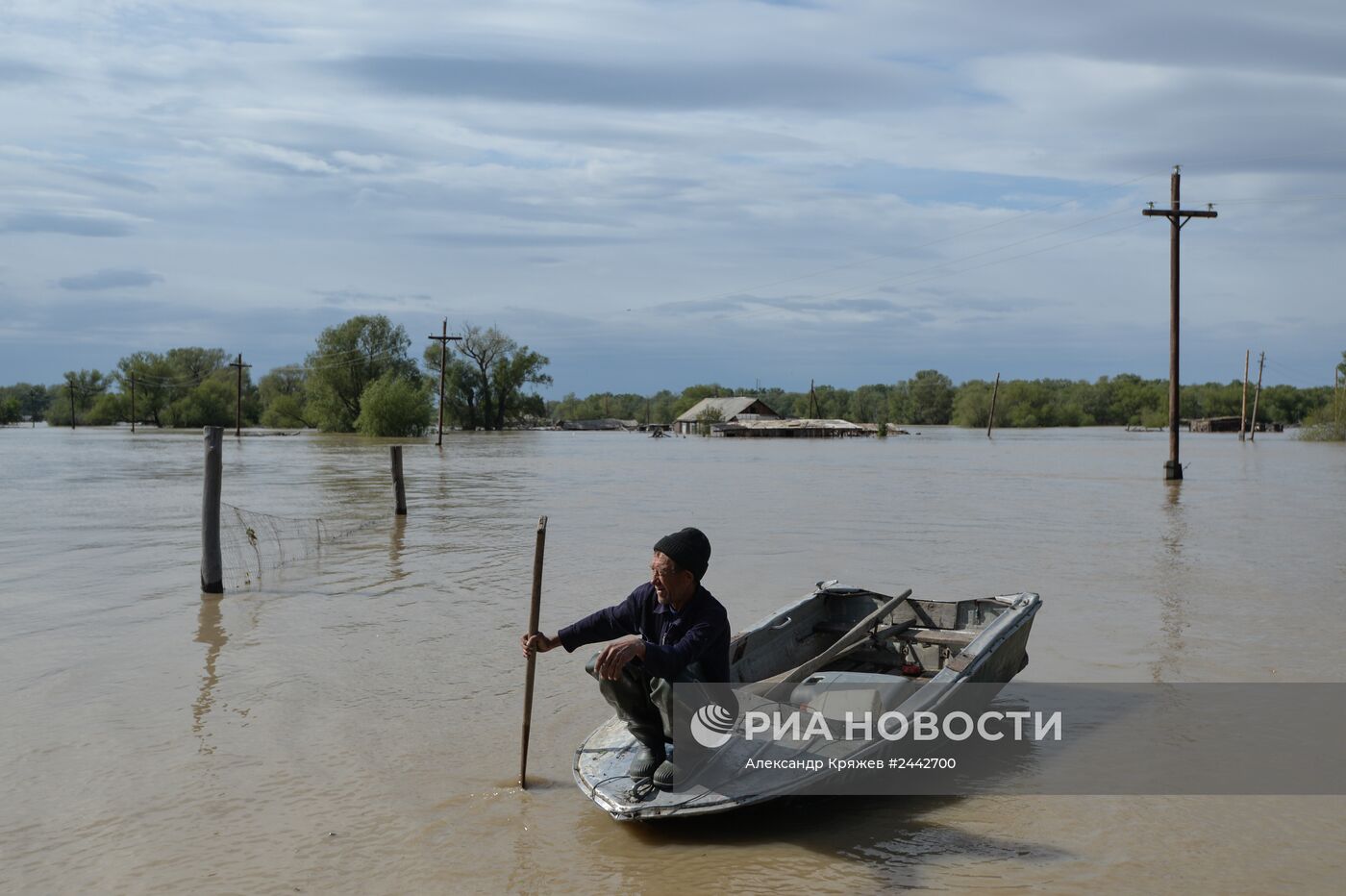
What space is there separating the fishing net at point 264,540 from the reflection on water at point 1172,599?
373 inches

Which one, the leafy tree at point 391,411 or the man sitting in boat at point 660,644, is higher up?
the leafy tree at point 391,411

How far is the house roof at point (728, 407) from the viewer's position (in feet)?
348

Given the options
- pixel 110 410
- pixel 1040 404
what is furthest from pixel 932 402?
pixel 110 410

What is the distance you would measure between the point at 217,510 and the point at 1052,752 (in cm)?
888

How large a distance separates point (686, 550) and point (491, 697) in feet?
10.8

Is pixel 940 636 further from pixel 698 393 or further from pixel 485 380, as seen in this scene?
pixel 698 393

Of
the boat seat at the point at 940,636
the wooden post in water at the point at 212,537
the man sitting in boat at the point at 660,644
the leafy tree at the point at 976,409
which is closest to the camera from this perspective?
the man sitting in boat at the point at 660,644

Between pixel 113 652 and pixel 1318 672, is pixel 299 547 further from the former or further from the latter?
pixel 1318 672

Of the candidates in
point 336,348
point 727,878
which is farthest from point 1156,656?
Answer: point 336,348

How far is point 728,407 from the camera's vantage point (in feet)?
356

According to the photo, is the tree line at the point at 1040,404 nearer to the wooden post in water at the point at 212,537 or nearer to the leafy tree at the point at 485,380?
the leafy tree at the point at 485,380

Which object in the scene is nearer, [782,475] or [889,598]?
[889,598]

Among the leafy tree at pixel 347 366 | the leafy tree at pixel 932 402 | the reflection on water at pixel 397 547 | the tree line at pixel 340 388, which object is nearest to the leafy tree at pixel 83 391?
the tree line at pixel 340 388

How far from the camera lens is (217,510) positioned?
449 inches
